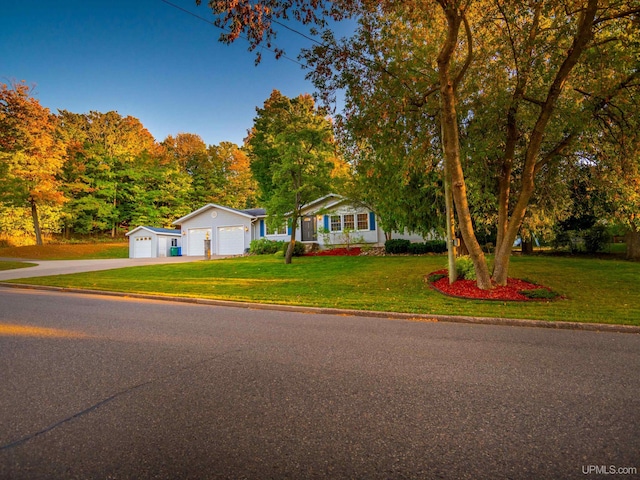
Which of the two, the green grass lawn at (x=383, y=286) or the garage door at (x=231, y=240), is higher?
the garage door at (x=231, y=240)

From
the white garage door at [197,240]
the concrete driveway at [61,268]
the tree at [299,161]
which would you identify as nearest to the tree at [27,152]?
the concrete driveway at [61,268]

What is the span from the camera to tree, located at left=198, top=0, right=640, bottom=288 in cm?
867

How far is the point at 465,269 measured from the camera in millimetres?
11820

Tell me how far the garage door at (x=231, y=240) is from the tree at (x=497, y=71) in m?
21.8

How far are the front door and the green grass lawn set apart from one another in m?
9.39

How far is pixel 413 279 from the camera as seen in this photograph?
1305 centimetres

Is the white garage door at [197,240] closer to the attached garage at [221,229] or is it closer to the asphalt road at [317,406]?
the attached garage at [221,229]

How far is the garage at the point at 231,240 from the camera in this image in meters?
31.0

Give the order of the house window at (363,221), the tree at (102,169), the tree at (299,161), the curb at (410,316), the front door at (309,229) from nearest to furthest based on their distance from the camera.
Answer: the curb at (410,316) → the tree at (299,161) → the house window at (363,221) → the front door at (309,229) → the tree at (102,169)

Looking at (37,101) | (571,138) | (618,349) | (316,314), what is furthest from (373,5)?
(37,101)

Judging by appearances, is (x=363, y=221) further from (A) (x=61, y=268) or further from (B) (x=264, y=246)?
(A) (x=61, y=268)

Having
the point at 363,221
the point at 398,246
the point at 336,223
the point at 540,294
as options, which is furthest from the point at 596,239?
the point at 540,294

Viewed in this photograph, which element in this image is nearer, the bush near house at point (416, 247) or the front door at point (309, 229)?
the bush near house at point (416, 247)

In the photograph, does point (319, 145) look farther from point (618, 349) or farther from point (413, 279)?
point (618, 349)
